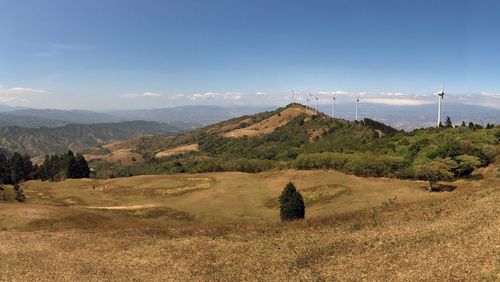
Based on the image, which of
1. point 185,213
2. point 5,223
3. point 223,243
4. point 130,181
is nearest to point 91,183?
Answer: point 130,181

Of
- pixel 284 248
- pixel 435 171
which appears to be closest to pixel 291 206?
pixel 284 248

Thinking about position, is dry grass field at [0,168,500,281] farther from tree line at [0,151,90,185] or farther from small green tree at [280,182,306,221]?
tree line at [0,151,90,185]

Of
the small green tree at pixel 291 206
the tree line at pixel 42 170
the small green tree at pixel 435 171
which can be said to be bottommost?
the tree line at pixel 42 170

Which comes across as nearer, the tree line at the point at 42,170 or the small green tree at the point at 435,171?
the small green tree at the point at 435,171

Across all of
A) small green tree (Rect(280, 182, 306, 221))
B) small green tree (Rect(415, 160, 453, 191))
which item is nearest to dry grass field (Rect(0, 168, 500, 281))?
small green tree (Rect(280, 182, 306, 221))

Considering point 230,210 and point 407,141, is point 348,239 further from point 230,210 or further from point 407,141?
point 407,141

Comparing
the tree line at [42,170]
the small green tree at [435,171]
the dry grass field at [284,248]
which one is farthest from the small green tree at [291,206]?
the tree line at [42,170]

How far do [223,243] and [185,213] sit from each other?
152 feet

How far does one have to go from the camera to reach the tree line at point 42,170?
15525 cm

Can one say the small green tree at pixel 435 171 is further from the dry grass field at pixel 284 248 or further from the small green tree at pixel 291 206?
the dry grass field at pixel 284 248

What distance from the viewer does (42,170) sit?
171 metres

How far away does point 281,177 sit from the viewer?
110312 millimetres

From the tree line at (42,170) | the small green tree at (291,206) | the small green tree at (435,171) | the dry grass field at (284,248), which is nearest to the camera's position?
the dry grass field at (284,248)

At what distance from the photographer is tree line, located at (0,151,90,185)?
155 metres
